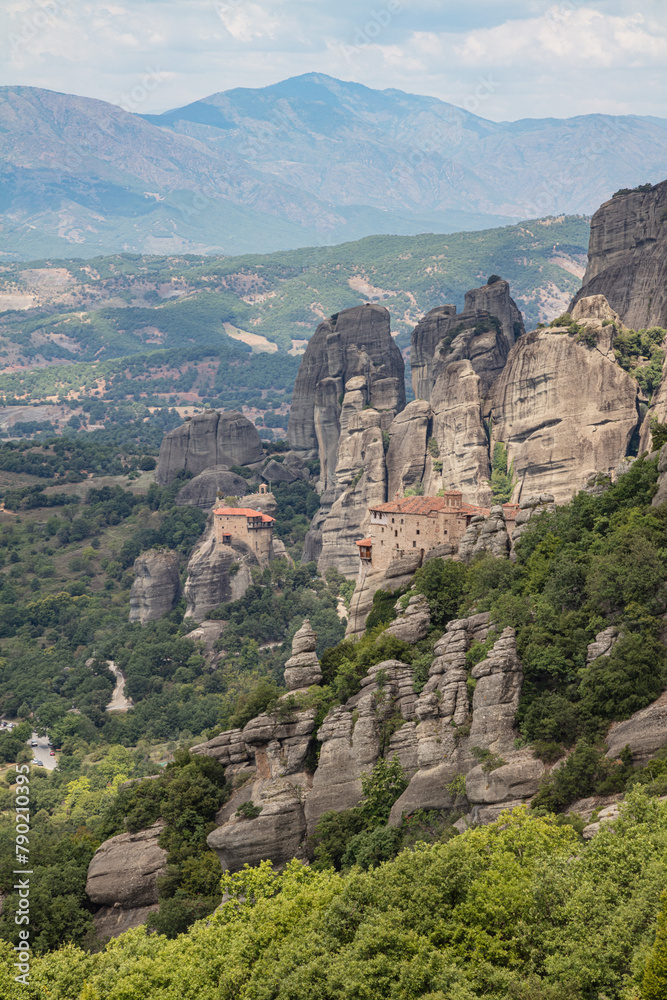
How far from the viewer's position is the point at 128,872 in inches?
1940

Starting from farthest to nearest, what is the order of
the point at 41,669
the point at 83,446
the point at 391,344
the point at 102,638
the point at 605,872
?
the point at 83,446
the point at 391,344
the point at 102,638
the point at 41,669
the point at 605,872

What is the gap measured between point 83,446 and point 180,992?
147 m

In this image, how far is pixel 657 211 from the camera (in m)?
99.6

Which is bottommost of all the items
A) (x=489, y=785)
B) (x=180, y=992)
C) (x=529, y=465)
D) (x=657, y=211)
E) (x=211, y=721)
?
(x=211, y=721)

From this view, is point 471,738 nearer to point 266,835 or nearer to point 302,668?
point 266,835

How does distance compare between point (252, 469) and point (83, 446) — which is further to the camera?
point (83, 446)

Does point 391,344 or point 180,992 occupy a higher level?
point 391,344

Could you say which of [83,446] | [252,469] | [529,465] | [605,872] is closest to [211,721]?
[529,465]

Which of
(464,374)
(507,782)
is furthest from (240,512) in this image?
(507,782)

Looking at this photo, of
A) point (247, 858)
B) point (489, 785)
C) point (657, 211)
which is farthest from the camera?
point (657, 211)

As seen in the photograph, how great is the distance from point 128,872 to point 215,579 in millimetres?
66288

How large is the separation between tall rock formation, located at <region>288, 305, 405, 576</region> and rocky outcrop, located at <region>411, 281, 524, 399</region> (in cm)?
597

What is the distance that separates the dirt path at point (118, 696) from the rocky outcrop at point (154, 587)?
9.07 meters

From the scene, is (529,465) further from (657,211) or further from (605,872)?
(605,872)
